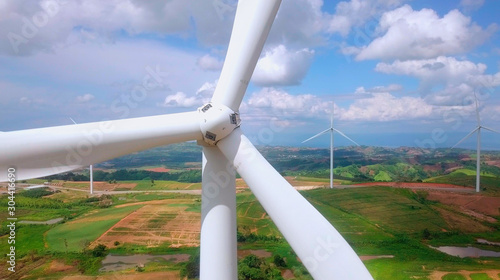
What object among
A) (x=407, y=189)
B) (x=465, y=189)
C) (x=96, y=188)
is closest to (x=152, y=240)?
(x=96, y=188)

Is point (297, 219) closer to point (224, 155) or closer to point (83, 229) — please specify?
point (224, 155)

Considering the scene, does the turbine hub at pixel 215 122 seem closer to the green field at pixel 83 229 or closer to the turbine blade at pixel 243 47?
the turbine blade at pixel 243 47

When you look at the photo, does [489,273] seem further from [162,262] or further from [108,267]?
[108,267]

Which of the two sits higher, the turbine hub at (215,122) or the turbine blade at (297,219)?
the turbine hub at (215,122)

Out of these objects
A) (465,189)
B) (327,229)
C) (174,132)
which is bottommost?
(465,189)

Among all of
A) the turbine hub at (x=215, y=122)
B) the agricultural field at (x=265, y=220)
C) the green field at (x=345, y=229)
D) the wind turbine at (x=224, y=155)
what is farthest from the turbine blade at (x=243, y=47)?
the green field at (x=345, y=229)

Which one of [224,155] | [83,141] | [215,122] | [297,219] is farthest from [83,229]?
[297,219]
